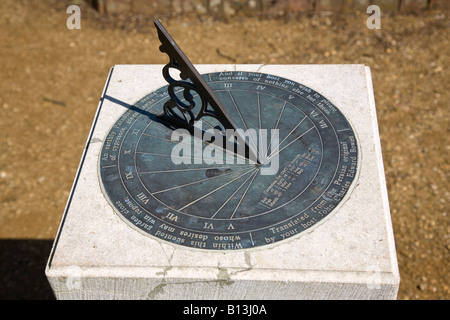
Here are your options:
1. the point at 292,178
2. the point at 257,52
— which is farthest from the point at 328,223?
the point at 257,52

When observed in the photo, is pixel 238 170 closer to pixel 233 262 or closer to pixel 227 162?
pixel 227 162

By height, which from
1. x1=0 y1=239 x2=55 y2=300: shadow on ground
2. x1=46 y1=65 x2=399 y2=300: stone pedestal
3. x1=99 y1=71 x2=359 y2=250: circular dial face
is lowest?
x1=0 y1=239 x2=55 y2=300: shadow on ground

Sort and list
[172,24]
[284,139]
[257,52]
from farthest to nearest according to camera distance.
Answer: [172,24] → [257,52] → [284,139]

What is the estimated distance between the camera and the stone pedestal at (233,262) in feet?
9.69

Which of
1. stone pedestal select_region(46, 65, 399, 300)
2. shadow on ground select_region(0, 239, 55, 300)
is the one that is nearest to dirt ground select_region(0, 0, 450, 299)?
shadow on ground select_region(0, 239, 55, 300)

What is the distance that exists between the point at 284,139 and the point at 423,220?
2250 millimetres

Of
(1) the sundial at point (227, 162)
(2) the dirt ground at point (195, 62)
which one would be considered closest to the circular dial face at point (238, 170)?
(1) the sundial at point (227, 162)

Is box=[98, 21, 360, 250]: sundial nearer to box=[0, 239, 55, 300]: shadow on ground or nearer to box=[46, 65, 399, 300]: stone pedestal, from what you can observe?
box=[46, 65, 399, 300]: stone pedestal

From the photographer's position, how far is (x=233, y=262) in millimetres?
3006

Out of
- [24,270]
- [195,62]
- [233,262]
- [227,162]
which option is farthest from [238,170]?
[195,62]

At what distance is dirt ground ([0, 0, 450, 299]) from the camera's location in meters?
5.20

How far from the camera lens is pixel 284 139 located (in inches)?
145

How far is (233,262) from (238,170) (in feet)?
2.30

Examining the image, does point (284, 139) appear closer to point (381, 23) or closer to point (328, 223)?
point (328, 223)
